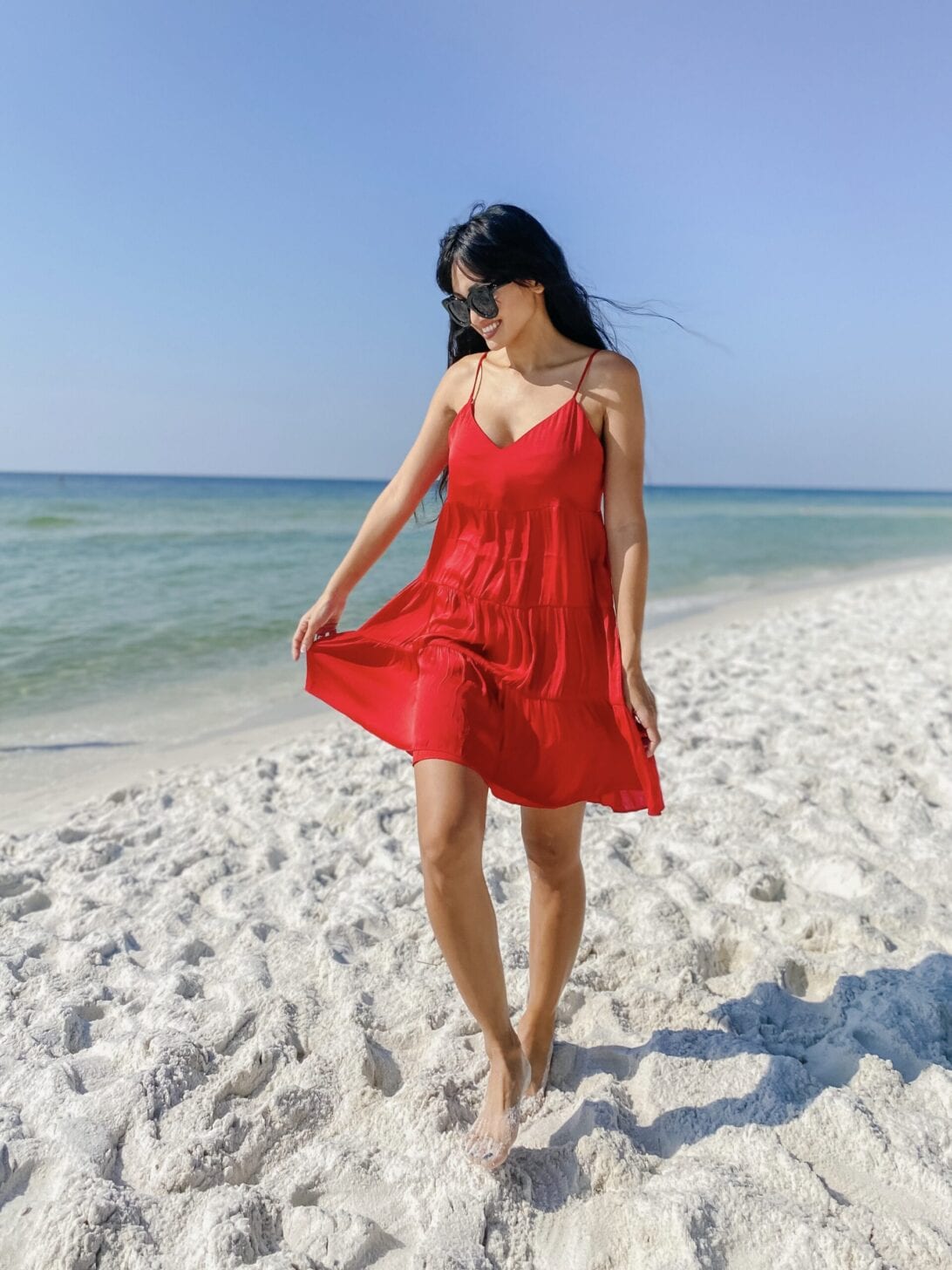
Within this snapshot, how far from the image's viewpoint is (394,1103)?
237cm

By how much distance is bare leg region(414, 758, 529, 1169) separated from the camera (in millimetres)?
2084

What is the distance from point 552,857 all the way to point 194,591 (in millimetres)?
12372

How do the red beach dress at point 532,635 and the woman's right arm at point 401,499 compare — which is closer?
the red beach dress at point 532,635

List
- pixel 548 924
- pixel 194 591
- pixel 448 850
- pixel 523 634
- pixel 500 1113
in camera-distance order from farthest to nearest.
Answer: pixel 194 591 < pixel 548 924 < pixel 523 634 < pixel 500 1113 < pixel 448 850

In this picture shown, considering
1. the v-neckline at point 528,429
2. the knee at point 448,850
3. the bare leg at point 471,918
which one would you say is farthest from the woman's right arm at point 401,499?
the knee at point 448,850

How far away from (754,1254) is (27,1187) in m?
1.52

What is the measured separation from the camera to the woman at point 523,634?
7.16ft

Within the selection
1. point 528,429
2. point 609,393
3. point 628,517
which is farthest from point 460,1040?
point 609,393

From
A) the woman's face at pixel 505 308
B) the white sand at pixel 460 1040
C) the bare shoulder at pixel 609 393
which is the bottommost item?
the white sand at pixel 460 1040

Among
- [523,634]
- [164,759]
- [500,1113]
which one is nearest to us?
[500,1113]

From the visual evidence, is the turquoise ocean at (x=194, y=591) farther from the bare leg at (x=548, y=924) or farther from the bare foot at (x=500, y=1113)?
the bare foot at (x=500, y=1113)

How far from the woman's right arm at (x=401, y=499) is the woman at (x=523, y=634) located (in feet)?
0.33

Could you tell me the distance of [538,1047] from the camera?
2.47 metres

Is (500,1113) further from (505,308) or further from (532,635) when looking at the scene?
(505,308)
